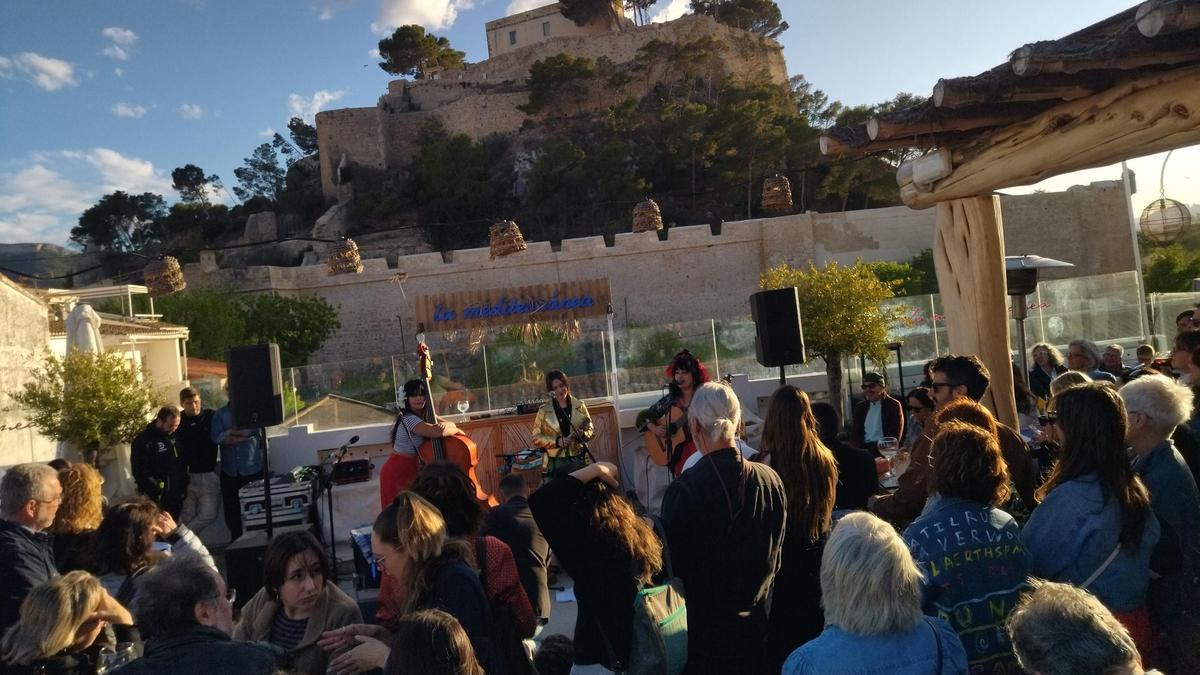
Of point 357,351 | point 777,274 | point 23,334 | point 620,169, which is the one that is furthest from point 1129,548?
point 620,169

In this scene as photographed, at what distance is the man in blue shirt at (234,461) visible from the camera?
7000 millimetres

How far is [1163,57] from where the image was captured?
3.32 m

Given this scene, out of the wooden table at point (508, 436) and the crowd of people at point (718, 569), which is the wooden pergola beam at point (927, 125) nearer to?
the crowd of people at point (718, 569)

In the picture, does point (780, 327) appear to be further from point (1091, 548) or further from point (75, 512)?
point (75, 512)

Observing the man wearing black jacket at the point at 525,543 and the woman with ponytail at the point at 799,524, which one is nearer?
the woman with ponytail at the point at 799,524

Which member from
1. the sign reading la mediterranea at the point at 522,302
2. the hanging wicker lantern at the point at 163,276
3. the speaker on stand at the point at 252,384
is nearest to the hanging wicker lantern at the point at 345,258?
the hanging wicker lantern at the point at 163,276

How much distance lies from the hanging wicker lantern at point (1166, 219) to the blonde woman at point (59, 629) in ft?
33.7

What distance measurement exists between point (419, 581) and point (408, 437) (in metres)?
3.22

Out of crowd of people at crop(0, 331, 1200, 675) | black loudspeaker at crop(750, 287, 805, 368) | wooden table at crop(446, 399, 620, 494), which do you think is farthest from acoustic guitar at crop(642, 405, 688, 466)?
wooden table at crop(446, 399, 620, 494)

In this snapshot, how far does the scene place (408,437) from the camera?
545 cm

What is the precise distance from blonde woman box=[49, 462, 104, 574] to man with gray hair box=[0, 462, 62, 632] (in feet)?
0.26

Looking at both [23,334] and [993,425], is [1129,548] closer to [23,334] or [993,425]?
[993,425]

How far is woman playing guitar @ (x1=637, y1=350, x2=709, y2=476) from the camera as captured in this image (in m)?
5.36

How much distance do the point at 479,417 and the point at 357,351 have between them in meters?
22.8
